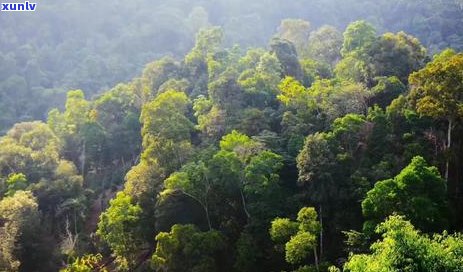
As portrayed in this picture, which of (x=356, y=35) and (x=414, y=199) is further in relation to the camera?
(x=356, y=35)

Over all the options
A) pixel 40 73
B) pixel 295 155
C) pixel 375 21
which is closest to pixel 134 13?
pixel 40 73

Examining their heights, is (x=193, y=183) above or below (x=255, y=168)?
below

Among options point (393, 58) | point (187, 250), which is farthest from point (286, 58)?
point (187, 250)

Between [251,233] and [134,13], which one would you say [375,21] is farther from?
[251,233]

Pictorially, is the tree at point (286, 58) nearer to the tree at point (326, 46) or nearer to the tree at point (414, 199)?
the tree at point (326, 46)

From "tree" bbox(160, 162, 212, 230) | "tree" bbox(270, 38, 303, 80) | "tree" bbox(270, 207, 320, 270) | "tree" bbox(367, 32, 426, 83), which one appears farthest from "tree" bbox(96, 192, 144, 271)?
"tree" bbox(367, 32, 426, 83)

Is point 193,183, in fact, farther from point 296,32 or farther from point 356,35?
point 296,32
